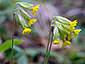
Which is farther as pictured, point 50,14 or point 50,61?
point 50,14

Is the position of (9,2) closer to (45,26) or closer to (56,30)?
(45,26)

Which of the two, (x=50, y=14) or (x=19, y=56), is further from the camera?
(x=50, y=14)

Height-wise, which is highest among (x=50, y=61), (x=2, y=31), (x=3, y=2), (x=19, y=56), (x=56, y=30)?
(x=3, y=2)

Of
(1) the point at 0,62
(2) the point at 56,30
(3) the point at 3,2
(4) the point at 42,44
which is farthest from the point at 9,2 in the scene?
(2) the point at 56,30

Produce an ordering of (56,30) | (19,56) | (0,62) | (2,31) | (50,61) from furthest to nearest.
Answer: (2,31), (50,61), (0,62), (19,56), (56,30)

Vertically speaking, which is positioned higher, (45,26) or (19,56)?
(45,26)

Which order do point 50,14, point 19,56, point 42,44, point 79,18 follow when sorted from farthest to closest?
point 79,18 → point 50,14 → point 42,44 → point 19,56

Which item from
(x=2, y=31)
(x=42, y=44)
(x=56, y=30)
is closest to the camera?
(x=56, y=30)

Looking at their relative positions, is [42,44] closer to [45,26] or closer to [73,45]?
[45,26]

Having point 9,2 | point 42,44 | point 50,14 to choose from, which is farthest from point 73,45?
Answer: point 9,2
